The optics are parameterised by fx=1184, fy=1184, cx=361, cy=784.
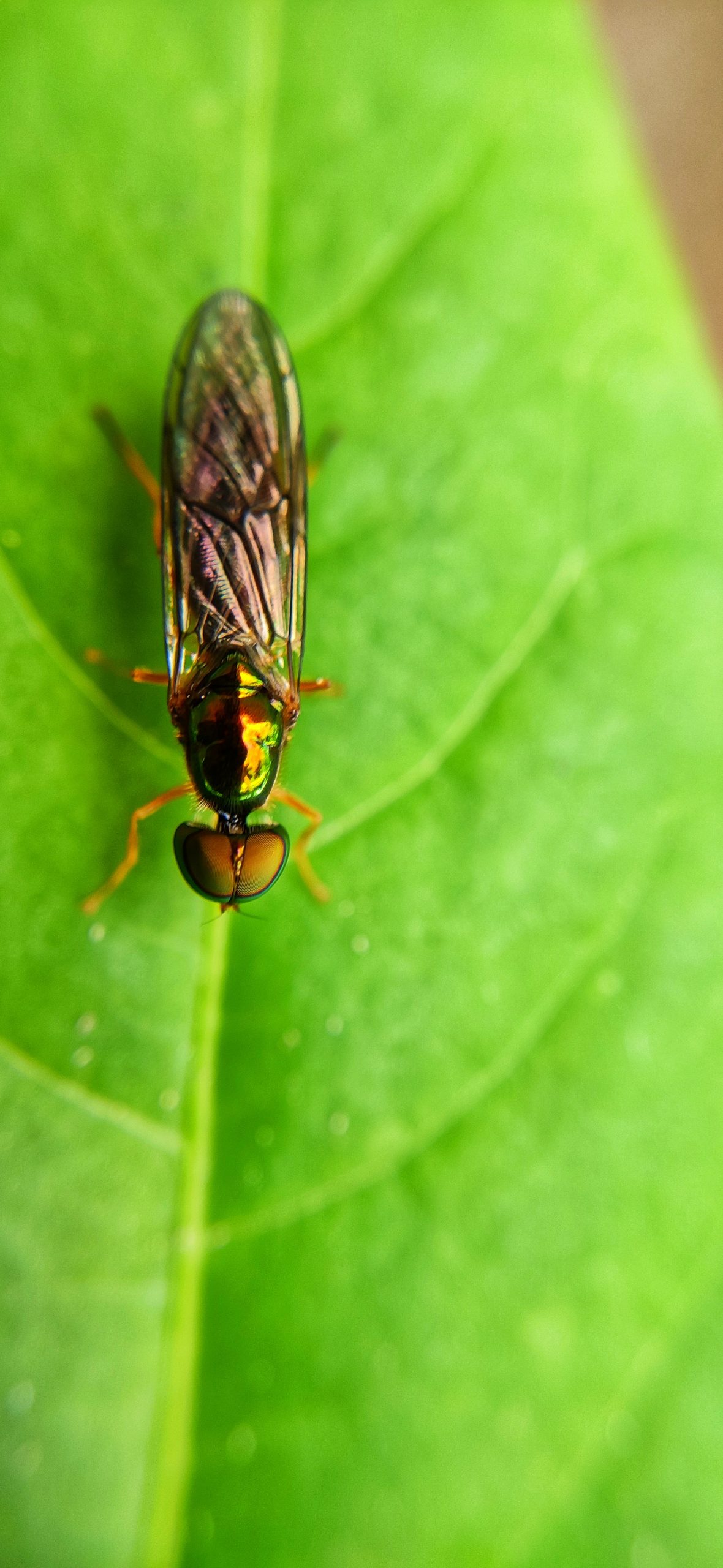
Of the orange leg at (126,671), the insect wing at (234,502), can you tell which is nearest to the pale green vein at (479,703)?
the insect wing at (234,502)

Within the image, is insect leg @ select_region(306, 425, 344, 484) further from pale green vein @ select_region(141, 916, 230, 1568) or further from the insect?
pale green vein @ select_region(141, 916, 230, 1568)

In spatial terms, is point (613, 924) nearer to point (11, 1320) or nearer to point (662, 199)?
point (11, 1320)

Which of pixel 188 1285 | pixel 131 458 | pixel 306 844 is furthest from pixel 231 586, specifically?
pixel 188 1285

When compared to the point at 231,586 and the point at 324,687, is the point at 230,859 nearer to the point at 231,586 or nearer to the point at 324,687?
the point at 324,687

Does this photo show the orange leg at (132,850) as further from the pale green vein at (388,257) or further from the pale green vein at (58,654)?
the pale green vein at (388,257)

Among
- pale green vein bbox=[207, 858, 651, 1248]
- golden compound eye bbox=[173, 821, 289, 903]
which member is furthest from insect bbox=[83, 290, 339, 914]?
pale green vein bbox=[207, 858, 651, 1248]

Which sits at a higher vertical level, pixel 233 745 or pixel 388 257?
pixel 388 257
